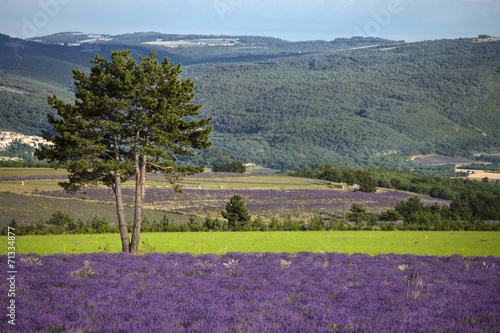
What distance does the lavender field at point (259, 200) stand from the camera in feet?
176

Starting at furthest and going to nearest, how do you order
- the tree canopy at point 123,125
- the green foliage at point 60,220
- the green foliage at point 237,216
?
the green foliage at point 237,216 → the green foliage at point 60,220 → the tree canopy at point 123,125

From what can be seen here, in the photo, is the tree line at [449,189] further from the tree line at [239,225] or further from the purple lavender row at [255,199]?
the purple lavender row at [255,199]

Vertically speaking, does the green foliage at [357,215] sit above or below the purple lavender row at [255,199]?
above

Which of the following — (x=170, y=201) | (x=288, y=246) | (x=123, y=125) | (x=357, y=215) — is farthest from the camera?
(x=170, y=201)

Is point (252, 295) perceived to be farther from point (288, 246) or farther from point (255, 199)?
point (255, 199)

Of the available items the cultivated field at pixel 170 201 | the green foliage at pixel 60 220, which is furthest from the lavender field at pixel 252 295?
the cultivated field at pixel 170 201

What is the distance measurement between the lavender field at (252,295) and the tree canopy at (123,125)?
177 inches

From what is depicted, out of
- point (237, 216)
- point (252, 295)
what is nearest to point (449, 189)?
point (237, 216)

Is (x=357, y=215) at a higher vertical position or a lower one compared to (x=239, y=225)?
lower

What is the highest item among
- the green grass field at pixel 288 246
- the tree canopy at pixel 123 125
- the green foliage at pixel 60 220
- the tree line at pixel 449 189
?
the tree canopy at pixel 123 125

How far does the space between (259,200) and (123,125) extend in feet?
137

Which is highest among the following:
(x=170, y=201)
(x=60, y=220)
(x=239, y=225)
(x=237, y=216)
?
(x=60, y=220)

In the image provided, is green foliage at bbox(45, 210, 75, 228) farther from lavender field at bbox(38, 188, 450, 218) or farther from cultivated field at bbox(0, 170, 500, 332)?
lavender field at bbox(38, 188, 450, 218)

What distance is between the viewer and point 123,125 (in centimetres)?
2159
